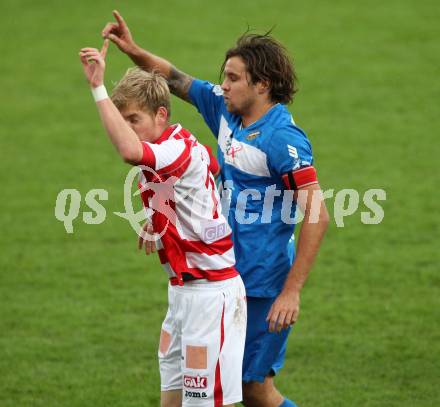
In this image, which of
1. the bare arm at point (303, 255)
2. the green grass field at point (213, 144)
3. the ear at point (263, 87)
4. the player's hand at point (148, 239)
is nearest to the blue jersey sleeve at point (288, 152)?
the bare arm at point (303, 255)

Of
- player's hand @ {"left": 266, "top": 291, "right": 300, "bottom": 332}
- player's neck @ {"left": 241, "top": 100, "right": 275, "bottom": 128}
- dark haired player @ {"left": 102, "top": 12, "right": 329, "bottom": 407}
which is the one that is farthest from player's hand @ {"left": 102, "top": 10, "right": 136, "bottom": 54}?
player's hand @ {"left": 266, "top": 291, "right": 300, "bottom": 332}

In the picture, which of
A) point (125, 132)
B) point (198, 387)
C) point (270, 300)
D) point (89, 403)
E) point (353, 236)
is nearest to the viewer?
point (125, 132)

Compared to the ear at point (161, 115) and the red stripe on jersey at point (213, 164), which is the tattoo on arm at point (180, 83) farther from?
the ear at point (161, 115)

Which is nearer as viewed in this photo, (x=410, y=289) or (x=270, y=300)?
(x=270, y=300)

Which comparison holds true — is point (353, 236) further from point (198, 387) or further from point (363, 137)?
point (198, 387)

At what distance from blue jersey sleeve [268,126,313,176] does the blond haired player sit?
13.3 inches

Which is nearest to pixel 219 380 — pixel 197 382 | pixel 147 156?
pixel 197 382

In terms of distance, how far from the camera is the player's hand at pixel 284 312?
5070mm

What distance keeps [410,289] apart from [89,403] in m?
3.12

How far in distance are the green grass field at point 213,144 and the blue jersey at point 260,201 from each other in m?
1.48

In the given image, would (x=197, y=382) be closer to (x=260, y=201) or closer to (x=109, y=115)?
(x=260, y=201)

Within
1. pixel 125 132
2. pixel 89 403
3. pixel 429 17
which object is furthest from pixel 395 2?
pixel 125 132

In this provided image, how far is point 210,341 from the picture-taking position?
4957 millimetres

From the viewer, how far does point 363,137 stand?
1294cm
